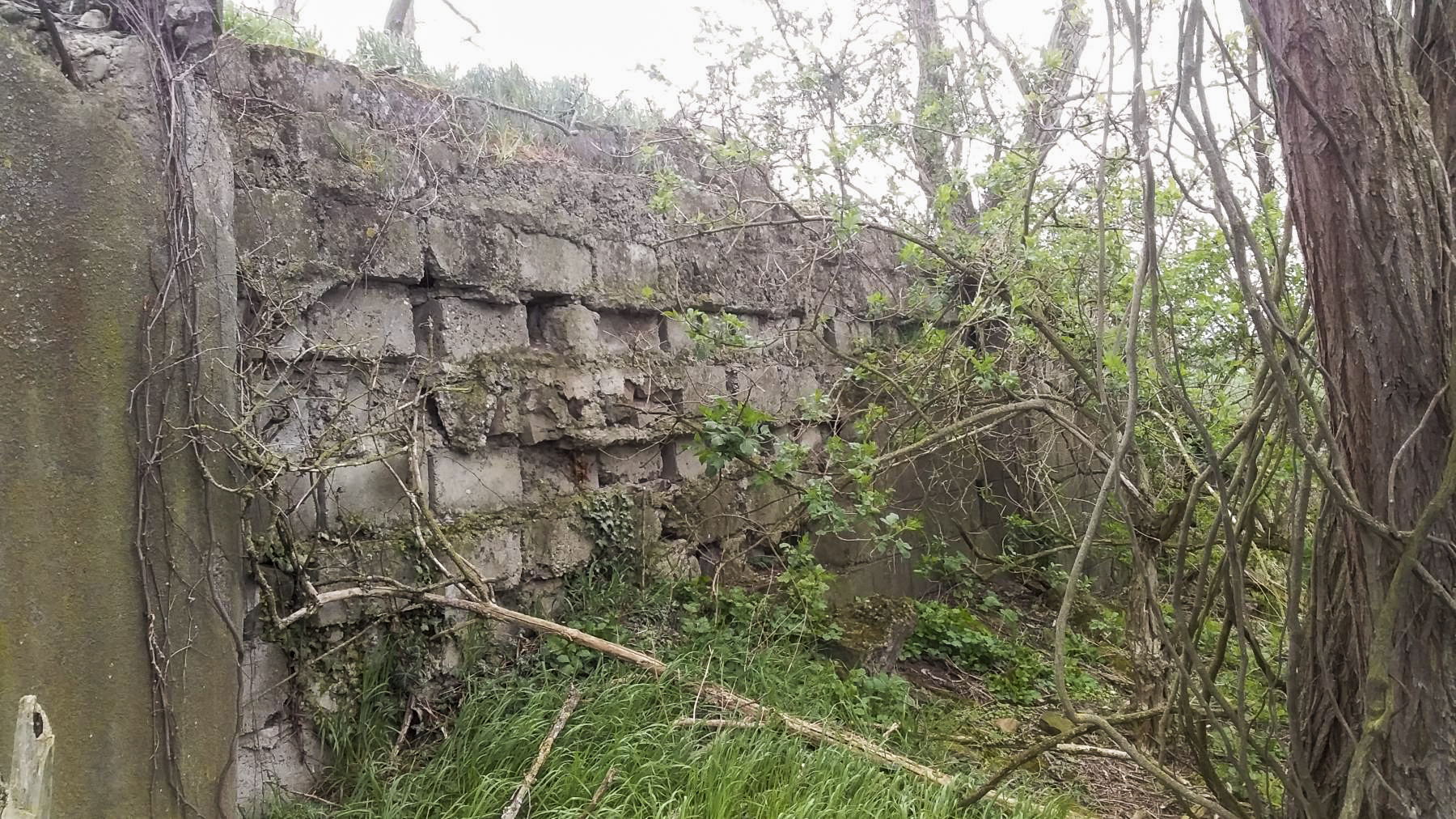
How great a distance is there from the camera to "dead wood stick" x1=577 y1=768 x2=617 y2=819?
262 cm

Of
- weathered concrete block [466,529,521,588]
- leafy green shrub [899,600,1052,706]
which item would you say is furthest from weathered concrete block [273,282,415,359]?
leafy green shrub [899,600,1052,706]

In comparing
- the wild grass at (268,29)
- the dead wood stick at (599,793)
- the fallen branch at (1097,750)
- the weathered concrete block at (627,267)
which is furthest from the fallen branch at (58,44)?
Result: the fallen branch at (1097,750)

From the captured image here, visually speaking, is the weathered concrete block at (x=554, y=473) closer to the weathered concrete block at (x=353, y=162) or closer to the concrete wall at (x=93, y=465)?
the weathered concrete block at (x=353, y=162)

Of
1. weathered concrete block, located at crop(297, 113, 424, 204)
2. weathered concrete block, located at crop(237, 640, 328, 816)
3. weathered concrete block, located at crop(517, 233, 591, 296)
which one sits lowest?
weathered concrete block, located at crop(237, 640, 328, 816)

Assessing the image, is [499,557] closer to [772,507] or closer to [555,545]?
[555,545]

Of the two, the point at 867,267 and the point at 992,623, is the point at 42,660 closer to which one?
the point at 867,267

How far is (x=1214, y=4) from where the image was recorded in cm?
225

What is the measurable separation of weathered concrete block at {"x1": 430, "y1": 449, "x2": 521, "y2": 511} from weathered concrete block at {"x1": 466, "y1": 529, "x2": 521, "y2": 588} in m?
0.12

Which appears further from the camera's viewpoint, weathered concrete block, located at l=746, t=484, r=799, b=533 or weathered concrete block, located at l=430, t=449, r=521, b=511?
weathered concrete block, located at l=746, t=484, r=799, b=533

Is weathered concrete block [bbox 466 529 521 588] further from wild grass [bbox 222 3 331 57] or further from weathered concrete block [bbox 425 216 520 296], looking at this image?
wild grass [bbox 222 3 331 57]

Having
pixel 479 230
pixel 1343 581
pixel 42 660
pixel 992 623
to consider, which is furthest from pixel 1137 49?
pixel 992 623

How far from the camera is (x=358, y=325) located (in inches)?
121

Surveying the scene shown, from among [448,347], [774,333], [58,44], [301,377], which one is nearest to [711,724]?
[448,347]

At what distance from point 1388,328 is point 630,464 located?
294 centimetres
